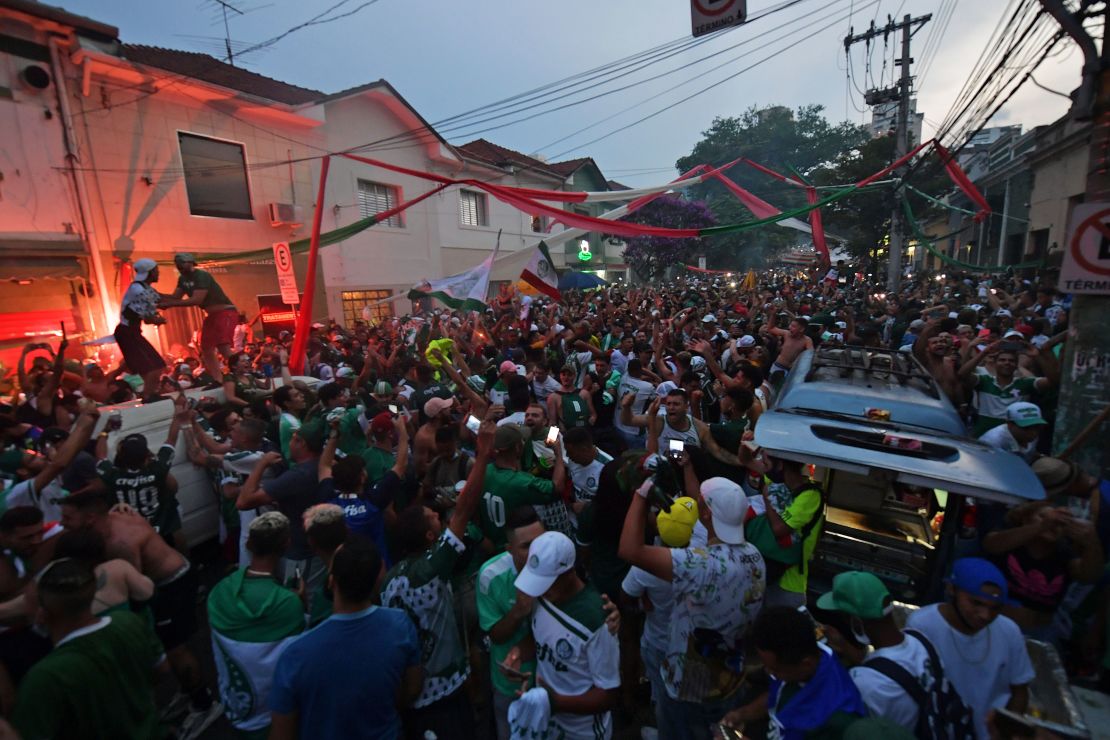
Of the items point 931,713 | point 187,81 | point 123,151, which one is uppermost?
point 187,81

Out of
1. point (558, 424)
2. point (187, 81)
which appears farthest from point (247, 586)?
point (187, 81)

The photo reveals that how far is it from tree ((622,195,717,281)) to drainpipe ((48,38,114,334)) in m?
30.1

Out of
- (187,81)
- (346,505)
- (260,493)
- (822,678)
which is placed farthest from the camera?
(187,81)

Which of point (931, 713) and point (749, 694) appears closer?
point (931, 713)

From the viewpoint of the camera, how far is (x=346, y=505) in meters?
3.46

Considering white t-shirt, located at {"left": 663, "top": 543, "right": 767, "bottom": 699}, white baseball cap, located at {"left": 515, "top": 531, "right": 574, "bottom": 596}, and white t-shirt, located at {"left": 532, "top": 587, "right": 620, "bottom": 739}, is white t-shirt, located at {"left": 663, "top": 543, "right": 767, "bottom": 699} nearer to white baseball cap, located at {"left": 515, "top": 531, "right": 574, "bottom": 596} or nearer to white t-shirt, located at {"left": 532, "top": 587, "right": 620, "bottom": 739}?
white t-shirt, located at {"left": 532, "top": 587, "right": 620, "bottom": 739}

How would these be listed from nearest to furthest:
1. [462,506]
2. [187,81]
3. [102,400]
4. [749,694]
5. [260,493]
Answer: [749,694] < [462,506] < [260,493] < [102,400] < [187,81]

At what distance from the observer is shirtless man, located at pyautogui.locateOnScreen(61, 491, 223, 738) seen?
3.18 m

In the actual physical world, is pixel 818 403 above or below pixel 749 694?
above

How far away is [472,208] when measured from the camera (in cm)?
2412

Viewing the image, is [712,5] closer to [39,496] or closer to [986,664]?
[986,664]

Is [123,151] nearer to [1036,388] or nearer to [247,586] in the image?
[247,586]

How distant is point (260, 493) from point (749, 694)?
3407mm

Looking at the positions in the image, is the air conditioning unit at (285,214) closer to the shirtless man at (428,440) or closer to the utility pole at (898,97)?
the shirtless man at (428,440)
